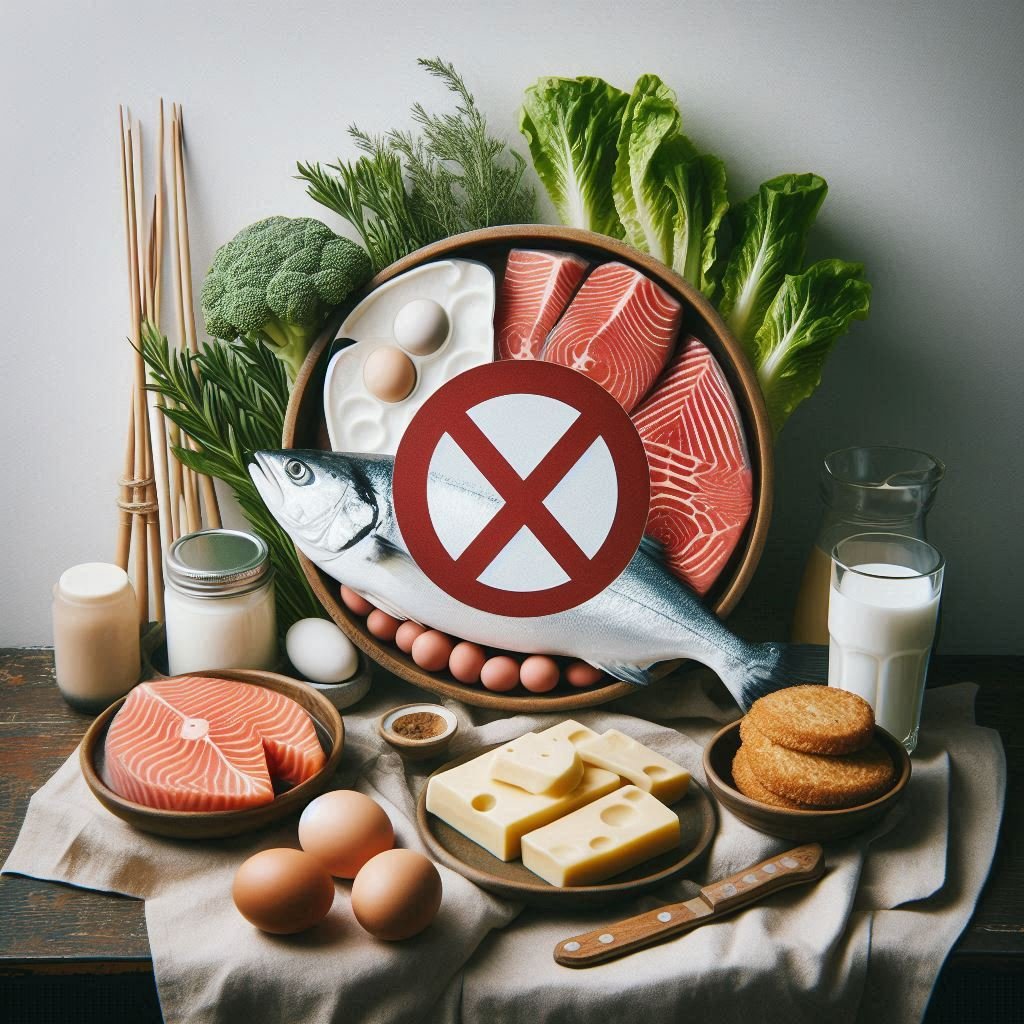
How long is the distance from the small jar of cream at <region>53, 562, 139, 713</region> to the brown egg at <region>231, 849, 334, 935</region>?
476mm

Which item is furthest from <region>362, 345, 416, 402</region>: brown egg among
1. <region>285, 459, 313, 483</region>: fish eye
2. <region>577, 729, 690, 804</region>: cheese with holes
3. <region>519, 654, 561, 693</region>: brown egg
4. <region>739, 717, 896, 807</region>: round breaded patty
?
<region>739, 717, 896, 807</region>: round breaded patty

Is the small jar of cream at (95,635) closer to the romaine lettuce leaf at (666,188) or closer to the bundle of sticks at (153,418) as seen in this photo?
the bundle of sticks at (153,418)

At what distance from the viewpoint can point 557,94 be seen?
129cm

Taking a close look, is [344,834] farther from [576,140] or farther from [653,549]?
[576,140]

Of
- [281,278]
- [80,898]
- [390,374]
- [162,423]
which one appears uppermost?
[281,278]

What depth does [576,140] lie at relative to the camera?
129 cm

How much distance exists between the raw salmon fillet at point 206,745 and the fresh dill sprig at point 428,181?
588 millimetres

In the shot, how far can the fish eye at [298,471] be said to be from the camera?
1282mm

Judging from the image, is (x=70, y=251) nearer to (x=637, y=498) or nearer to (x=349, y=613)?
(x=349, y=613)

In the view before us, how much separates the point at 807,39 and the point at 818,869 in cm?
99

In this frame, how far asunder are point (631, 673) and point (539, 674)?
0.11 m

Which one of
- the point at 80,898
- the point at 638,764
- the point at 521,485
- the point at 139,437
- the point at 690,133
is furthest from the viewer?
the point at 139,437

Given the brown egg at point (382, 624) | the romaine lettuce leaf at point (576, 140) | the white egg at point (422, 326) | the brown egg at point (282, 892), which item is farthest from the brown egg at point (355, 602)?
the romaine lettuce leaf at point (576, 140)

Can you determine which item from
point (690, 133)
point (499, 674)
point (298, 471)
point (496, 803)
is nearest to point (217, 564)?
point (298, 471)
